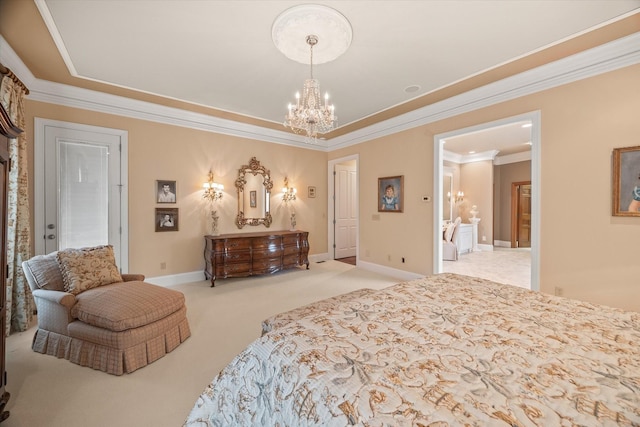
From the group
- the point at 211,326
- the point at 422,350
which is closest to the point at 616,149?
the point at 422,350

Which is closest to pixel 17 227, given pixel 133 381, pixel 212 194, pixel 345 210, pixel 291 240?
pixel 133 381

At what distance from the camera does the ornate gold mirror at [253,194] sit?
5.25m

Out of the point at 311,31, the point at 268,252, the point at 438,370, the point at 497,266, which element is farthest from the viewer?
the point at 497,266

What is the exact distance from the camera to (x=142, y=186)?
168 inches

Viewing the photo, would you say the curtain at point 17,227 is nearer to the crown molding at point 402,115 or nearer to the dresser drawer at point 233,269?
the crown molding at point 402,115

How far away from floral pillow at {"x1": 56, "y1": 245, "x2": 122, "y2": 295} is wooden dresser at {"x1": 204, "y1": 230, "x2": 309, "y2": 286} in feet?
5.41

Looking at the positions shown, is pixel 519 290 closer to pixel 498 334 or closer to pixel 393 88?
pixel 498 334

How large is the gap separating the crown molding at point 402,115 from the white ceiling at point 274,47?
51cm

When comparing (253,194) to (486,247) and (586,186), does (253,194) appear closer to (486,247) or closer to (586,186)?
(586,186)

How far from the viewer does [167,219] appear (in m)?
4.50

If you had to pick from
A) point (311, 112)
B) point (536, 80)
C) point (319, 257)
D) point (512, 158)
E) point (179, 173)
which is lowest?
point (319, 257)

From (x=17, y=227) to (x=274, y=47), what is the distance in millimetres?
3380

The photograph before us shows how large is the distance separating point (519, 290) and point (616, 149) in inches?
85.2

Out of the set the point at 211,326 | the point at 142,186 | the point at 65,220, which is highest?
the point at 142,186
